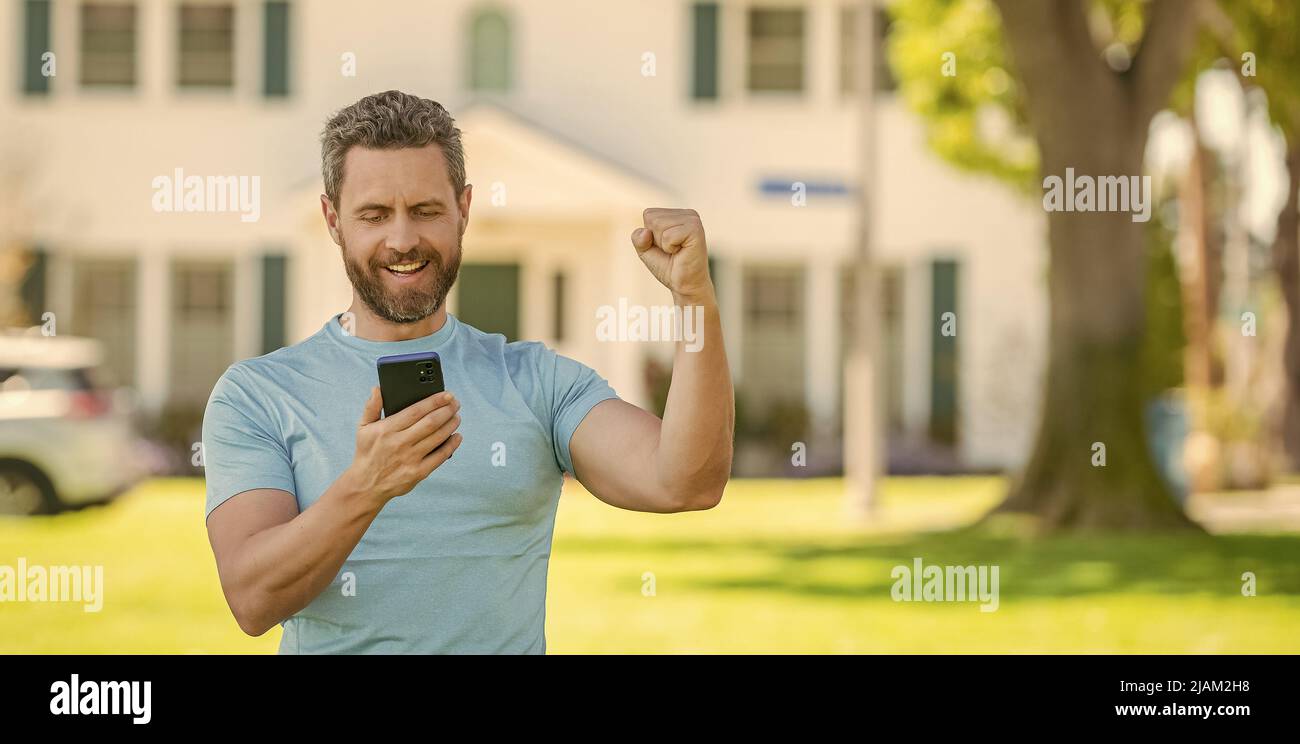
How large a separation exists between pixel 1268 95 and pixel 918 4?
3.63 meters

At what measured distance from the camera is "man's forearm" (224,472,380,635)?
8.73ft

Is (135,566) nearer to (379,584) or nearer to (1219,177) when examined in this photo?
(379,584)

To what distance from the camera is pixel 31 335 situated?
2177 cm

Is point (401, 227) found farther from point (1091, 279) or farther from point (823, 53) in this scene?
point (823, 53)

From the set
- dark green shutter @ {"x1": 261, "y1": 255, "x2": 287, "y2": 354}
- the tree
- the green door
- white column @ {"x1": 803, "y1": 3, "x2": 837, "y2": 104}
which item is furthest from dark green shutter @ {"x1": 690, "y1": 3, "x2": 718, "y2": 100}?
the tree

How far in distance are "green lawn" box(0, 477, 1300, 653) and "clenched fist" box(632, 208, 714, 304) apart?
6191mm

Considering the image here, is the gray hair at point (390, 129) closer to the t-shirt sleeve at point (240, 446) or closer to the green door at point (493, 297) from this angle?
the t-shirt sleeve at point (240, 446)

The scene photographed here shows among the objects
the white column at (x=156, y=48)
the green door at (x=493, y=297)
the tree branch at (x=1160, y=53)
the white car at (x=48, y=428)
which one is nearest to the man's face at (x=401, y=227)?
the tree branch at (x=1160, y=53)

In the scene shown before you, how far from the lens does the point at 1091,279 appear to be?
1486 cm

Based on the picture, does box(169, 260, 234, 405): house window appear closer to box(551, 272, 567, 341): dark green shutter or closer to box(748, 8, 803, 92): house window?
box(551, 272, 567, 341): dark green shutter

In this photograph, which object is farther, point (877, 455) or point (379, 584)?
point (877, 455)

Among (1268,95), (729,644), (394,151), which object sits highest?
(1268,95)
